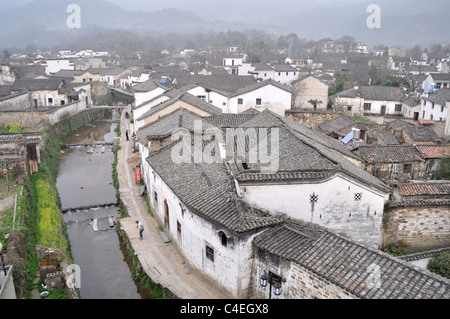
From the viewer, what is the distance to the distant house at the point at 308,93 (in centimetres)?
4262

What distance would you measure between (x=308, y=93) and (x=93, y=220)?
29184 mm

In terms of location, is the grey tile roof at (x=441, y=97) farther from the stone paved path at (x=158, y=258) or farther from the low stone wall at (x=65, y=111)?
the low stone wall at (x=65, y=111)

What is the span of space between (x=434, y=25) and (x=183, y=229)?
179985mm

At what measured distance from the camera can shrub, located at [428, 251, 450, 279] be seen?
1348 cm

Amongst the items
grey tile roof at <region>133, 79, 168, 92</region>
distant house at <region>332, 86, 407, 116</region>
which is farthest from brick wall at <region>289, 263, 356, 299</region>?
distant house at <region>332, 86, 407, 116</region>

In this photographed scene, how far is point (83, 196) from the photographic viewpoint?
25.0 m

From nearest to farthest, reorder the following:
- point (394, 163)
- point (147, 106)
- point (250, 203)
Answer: point (250, 203) → point (394, 163) → point (147, 106)

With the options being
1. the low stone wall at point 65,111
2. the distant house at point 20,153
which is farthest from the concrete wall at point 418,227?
the low stone wall at point 65,111

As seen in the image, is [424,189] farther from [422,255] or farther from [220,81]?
[220,81]

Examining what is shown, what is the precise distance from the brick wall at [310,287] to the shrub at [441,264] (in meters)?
5.86

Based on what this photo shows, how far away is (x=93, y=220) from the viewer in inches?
837

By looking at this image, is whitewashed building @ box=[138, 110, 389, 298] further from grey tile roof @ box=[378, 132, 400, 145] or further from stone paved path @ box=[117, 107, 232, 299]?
grey tile roof @ box=[378, 132, 400, 145]

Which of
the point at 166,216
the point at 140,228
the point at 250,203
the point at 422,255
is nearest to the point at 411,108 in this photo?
the point at 422,255
